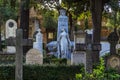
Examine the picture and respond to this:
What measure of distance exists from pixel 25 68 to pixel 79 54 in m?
5.97

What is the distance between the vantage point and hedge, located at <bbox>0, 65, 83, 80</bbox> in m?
16.9

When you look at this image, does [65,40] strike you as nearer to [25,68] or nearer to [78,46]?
[78,46]

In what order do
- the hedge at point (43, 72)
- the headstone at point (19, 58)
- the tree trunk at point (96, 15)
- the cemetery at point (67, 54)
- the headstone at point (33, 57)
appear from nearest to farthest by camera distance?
the headstone at point (19, 58) → the cemetery at point (67, 54) → the hedge at point (43, 72) → the headstone at point (33, 57) → the tree trunk at point (96, 15)

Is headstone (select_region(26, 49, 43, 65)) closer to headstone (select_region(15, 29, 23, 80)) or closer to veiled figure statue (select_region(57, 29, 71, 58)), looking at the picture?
headstone (select_region(15, 29, 23, 80))

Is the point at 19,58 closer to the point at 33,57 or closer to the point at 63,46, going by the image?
the point at 33,57

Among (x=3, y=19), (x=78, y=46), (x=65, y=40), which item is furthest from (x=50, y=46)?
(x=78, y=46)

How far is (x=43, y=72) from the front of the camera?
17406 millimetres

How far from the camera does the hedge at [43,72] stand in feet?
55.5

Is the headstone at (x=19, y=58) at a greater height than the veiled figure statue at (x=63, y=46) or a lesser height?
greater

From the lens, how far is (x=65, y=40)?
29.1 meters

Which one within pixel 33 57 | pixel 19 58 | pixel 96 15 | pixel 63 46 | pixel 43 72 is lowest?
pixel 63 46

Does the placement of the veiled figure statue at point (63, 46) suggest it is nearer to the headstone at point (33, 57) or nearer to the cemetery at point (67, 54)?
the cemetery at point (67, 54)

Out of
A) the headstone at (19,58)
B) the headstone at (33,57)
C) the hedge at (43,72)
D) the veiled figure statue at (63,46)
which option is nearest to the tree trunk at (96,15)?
the headstone at (33,57)

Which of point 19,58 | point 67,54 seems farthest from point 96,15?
point 19,58
